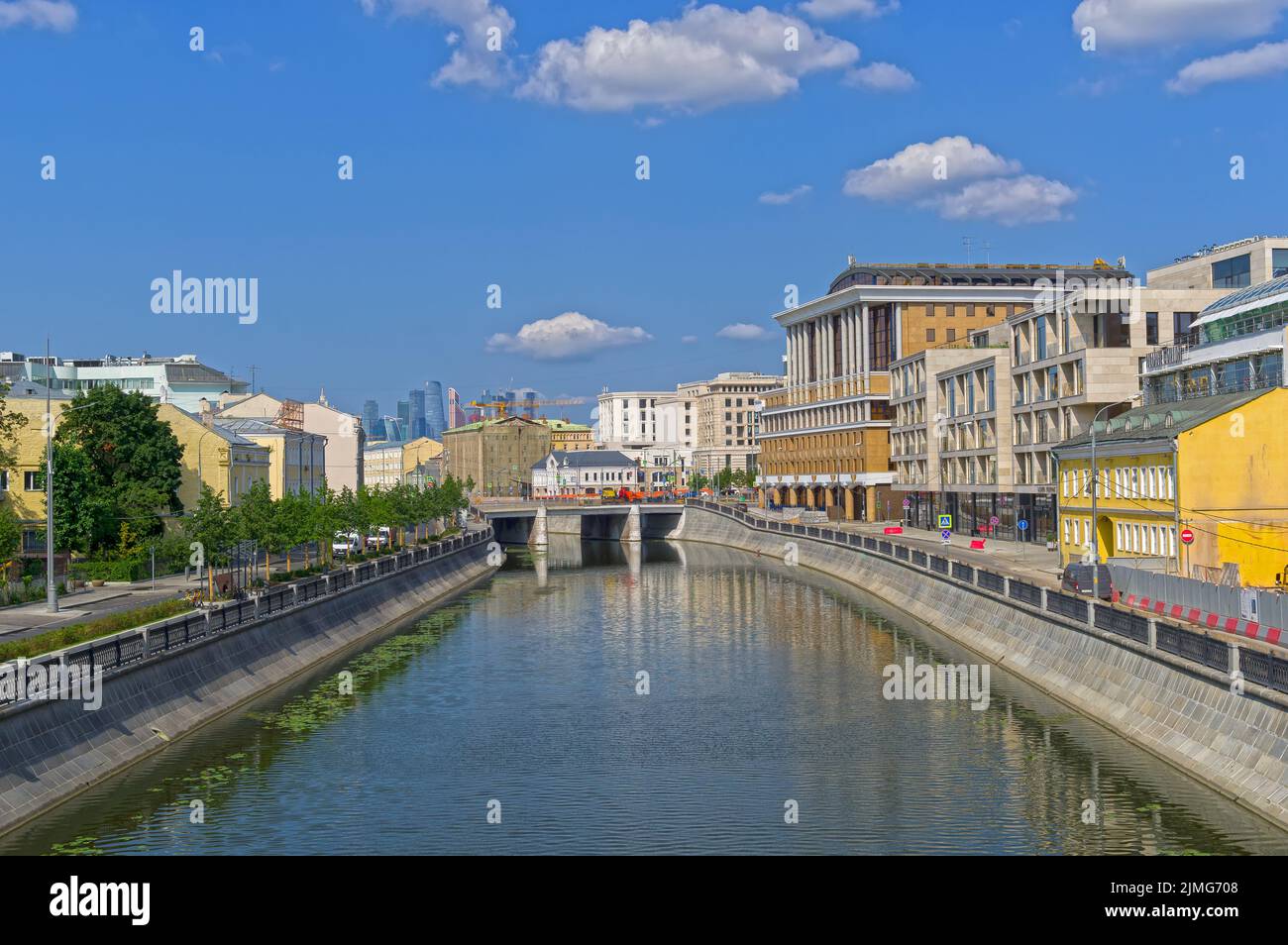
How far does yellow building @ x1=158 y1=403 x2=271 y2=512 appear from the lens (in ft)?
288

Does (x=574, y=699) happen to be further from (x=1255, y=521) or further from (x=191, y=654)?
(x=1255, y=521)

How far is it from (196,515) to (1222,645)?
45.4m

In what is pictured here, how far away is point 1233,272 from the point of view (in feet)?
333

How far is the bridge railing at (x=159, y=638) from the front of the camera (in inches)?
1150

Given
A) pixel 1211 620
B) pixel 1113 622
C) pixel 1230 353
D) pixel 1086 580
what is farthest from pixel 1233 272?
pixel 1211 620

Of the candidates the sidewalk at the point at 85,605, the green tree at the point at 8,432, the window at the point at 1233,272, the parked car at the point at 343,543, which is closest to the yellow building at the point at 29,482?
the green tree at the point at 8,432

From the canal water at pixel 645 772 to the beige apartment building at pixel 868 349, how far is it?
80005 mm

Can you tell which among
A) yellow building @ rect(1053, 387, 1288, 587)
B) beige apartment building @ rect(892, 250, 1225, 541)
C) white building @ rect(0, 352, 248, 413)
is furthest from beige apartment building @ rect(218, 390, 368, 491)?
yellow building @ rect(1053, 387, 1288, 587)

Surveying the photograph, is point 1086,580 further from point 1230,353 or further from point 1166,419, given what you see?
point 1230,353

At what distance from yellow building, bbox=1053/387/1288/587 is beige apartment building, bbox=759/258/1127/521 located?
73.6m

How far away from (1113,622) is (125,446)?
59.0 metres

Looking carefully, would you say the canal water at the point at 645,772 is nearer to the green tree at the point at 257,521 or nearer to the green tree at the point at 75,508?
the green tree at the point at 257,521
